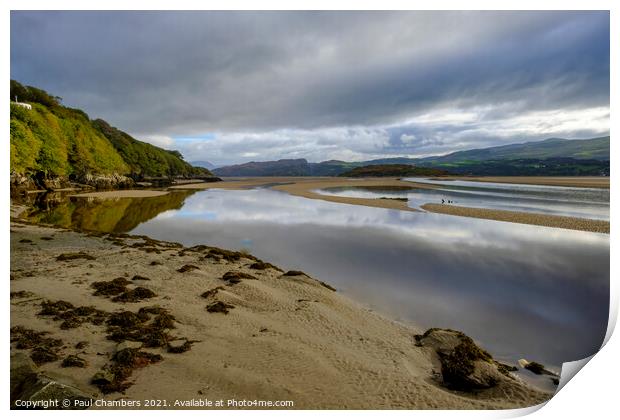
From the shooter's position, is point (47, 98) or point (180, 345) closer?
→ point (180, 345)

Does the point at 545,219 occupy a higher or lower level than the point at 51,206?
lower

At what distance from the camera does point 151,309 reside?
344 inches

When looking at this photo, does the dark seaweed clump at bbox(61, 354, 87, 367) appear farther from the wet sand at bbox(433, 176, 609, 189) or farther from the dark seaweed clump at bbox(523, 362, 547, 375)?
the wet sand at bbox(433, 176, 609, 189)

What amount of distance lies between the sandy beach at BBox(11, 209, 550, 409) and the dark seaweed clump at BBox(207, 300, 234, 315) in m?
0.03

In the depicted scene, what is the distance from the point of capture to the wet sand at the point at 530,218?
22312mm

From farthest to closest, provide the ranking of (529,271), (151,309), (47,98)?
(47,98) < (529,271) < (151,309)

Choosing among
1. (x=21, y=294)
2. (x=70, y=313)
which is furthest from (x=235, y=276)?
(x=21, y=294)

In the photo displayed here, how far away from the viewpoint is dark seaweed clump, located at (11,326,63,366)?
613 centimetres

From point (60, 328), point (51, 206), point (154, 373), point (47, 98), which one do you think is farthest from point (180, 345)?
point (47, 98)

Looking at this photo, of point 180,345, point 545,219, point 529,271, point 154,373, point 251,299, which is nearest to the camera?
point 154,373

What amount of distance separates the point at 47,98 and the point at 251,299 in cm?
11593

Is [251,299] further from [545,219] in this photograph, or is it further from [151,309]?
[545,219]

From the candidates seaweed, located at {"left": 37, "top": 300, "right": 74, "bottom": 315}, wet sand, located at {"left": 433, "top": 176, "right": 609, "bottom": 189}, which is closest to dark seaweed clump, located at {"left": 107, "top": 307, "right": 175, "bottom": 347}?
seaweed, located at {"left": 37, "top": 300, "right": 74, "bottom": 315}

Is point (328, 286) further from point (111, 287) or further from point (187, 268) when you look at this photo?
point (111, 287)
